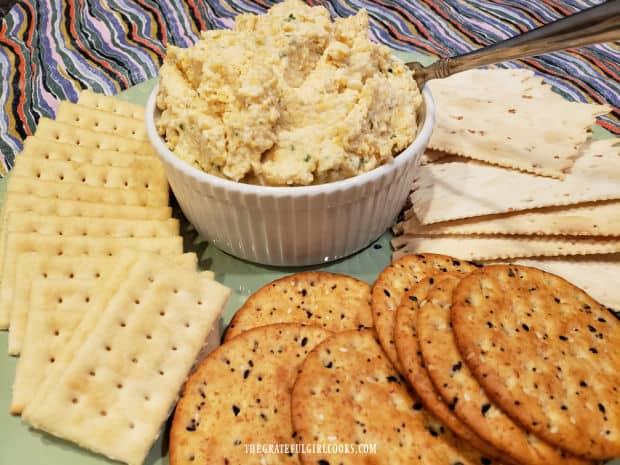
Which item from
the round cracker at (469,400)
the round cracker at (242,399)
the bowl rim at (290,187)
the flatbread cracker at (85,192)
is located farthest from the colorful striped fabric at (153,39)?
the round cracker at (469,400)

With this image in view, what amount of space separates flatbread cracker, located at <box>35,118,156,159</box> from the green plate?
315 mm

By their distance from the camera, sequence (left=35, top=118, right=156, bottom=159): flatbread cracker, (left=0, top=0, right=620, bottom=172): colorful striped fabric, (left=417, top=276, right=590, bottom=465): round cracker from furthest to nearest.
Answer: (left=0, top=0, right=620, bottom=172): colorful striped fabric < (left=35, top=118, right=156, bottom=159): flatbread cracker < (left=417, top=276, right=590, bottom=465): round cracker

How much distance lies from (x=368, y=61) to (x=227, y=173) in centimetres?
71

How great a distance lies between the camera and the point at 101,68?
12.1 feet

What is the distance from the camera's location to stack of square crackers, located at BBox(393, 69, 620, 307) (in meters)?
2.08

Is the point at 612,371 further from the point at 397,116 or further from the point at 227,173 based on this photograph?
the point at 227,173

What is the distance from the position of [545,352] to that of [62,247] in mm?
1781

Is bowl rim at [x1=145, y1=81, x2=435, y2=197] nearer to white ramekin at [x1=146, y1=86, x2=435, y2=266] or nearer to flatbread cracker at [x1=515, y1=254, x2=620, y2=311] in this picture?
white ramekin at [x1=146, y1=86, x2=435, y2=266]

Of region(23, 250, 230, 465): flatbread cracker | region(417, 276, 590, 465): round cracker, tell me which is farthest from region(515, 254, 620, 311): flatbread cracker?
region(23, 250, 230, 465): flatbread cracker

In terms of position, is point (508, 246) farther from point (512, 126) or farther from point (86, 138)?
point (86, 138)

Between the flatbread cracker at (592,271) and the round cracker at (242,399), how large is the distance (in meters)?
1.02

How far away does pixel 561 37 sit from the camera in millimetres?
1524

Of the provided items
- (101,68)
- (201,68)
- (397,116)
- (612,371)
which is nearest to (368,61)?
(397,116)

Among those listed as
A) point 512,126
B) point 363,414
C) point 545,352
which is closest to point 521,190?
point 512,126
